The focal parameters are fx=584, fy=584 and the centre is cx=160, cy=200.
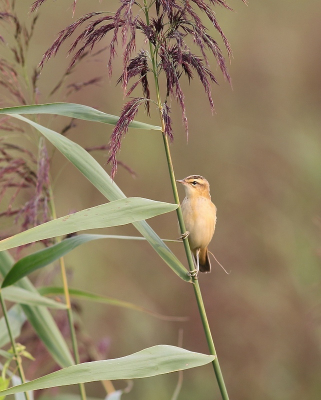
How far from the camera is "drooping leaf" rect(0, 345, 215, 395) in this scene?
1330 mm

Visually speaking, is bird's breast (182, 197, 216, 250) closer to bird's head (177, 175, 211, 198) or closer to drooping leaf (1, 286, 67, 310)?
bird's head (177, 175, 211, 198)

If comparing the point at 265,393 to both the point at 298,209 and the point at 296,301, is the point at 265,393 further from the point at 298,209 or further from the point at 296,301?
the point at 298,209

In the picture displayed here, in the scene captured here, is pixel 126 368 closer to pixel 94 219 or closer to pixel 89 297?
pixel 94 219

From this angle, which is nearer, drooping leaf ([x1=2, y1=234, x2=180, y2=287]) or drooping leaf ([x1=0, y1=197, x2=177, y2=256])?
drooping leaf ([x1=0, y1=197, x2=177, y2=256])

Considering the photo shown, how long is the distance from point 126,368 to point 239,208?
→ 407cm

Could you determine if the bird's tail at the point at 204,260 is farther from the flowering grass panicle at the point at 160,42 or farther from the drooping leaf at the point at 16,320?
the flowering grass panicle at the point at 160,42

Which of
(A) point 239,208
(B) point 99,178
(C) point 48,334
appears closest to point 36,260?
(B) point 99,178

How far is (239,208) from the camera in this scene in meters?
5.37

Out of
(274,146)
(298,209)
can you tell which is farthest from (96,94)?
(298,209)

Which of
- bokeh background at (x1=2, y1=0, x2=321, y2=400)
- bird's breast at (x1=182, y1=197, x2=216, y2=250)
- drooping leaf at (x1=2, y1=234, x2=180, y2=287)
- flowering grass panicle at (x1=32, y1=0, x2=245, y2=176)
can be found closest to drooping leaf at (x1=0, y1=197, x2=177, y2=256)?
flowering grass panicle at (x1=32, y1=0, x2=245, y2=176)

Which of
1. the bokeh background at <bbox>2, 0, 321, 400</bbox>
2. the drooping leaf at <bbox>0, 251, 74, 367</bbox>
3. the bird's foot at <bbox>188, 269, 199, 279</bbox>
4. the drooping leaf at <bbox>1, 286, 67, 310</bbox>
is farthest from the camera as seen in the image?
the bokeh background at <bbox>2, 0, 321, 400</bbox>

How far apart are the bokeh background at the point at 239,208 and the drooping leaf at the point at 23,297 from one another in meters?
2.36

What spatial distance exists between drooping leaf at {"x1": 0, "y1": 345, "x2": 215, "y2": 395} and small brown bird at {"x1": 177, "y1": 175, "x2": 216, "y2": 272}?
60cm

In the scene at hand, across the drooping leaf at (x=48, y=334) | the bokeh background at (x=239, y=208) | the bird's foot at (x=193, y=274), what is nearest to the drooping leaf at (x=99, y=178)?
the bird's foot at (x=193, y=274)
